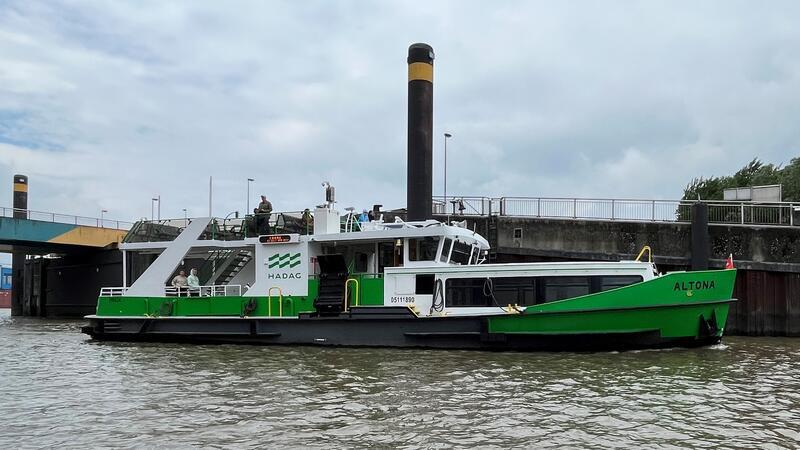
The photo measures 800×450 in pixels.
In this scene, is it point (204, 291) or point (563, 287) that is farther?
point (204, 291)

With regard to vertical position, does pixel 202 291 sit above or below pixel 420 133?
below

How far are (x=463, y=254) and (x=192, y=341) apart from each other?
7.19 meters

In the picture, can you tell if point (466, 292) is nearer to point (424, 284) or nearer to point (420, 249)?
point (424, 284)

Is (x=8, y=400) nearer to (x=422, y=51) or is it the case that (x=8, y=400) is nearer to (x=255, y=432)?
(x=255, y=432)

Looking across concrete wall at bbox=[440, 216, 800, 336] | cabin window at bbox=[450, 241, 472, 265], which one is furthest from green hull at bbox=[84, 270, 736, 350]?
concrete wall at bbox=[440, 216, 800, 336]

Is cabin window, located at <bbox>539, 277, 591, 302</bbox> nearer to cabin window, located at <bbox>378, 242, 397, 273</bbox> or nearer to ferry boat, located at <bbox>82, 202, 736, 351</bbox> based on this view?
ferry boat, located at <bbox>82, 202, 736, 351</bbox>

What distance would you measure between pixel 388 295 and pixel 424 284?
2.94ft

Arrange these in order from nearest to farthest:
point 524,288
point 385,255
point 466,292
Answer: point 524,288
point 466,292
point 385,255

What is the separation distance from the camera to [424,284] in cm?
1476

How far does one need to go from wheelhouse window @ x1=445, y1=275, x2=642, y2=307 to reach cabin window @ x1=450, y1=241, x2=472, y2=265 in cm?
120

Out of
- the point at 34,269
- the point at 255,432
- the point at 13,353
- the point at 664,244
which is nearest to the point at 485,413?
the point at 255,432

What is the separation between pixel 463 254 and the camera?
1593 cm

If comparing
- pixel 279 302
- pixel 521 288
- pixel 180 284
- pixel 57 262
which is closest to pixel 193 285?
pixel 180 284

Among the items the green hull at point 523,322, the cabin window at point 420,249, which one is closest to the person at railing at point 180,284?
the green hull at point 523,322
